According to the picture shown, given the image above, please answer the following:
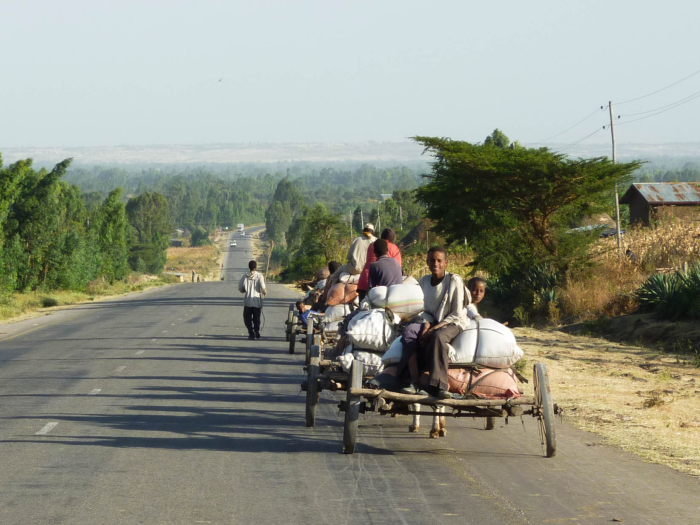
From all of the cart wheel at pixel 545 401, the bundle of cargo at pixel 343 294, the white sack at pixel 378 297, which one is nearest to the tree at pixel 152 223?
the bundle of cargo at pixel 343 294

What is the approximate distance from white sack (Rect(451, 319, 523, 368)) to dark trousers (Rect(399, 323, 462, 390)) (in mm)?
124

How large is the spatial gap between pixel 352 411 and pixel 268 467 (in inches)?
37.2

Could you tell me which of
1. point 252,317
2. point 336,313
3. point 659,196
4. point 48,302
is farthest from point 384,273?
point 659,196

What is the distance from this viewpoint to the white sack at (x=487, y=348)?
9.12 meters

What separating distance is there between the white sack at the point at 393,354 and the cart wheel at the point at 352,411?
37 cm

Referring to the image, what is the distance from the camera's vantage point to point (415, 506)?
7266 mm

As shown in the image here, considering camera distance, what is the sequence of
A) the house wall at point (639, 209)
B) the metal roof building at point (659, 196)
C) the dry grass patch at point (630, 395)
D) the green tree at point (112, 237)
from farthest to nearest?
the green tree at point (112, 237) → the house wall at point (639, 209) → the metal roof building at point (659, 196) → the dry grass patch at point (630, 395)

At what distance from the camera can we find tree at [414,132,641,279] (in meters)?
29.4

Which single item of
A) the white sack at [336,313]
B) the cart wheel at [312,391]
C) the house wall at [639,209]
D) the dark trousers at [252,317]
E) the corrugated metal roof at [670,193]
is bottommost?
the dark trousers at [252,317]

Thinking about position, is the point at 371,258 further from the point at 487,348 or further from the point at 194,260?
the point at 194,260

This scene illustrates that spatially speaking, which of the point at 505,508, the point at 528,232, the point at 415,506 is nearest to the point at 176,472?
the point at 415,506

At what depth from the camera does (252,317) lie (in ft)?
78.6

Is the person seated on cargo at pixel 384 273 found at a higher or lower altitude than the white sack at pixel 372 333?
higher

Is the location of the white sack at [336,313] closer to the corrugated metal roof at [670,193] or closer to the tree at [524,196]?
the tree at [524,196]
